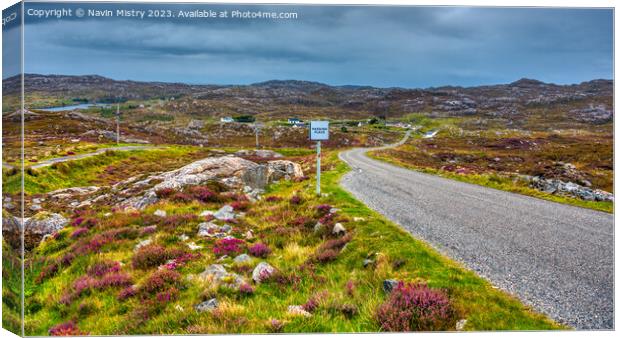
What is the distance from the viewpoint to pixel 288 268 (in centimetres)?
810

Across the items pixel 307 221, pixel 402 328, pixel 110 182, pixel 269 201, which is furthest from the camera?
pixel 110 182

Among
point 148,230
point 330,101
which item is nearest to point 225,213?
point 148,230

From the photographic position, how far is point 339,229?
10523 mm

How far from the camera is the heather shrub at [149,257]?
8797 millimetres

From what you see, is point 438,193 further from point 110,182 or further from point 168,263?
point 110,182

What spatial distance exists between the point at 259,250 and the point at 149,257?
2.87 metres

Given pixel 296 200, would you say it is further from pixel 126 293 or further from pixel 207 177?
pixel 126 293

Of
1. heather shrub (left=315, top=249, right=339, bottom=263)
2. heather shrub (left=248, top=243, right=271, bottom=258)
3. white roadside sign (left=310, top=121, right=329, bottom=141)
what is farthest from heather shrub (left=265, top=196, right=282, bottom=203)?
heather shrub (left=315, top=249, right=339, bottom=263)

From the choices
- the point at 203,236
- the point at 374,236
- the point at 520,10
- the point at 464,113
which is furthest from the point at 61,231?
the point at 464,113

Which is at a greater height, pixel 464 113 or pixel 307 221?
pixel 464 113

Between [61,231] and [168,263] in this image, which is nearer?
[168,263]

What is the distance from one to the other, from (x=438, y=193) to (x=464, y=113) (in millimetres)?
149464

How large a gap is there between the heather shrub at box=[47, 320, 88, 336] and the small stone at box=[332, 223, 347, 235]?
21.8ft

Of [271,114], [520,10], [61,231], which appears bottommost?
[61,231]
